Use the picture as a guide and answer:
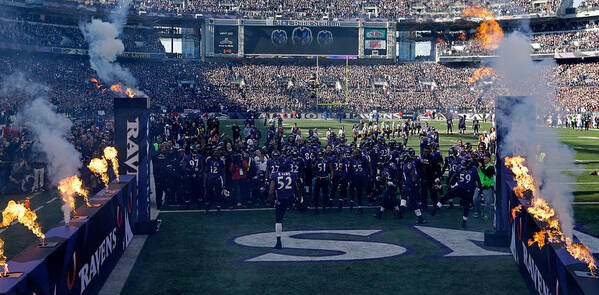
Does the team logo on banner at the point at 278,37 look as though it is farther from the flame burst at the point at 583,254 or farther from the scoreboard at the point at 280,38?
the flame burst at the point at 583,254

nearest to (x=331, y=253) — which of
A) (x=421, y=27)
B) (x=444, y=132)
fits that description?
(x=444, y=132)

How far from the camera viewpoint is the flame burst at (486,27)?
73.3 meters

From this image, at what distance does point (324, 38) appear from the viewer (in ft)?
221

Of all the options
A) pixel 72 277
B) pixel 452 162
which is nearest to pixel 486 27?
pixel 452 162

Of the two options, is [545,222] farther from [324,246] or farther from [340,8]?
[340,8]

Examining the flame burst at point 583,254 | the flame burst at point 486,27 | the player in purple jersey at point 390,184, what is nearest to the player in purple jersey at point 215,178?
the player in purple jersey at point 390,184

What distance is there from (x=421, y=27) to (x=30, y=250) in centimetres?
7655

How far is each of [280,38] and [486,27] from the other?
28.7 m

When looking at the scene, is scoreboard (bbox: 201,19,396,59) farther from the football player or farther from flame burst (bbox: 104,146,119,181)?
flame burst (bbox: 104,146,119,181)

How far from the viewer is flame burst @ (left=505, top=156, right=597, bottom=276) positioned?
6215 mm

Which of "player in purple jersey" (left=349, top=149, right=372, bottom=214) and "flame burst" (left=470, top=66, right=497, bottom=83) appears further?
"flame burst" (left=470, top=66, right=497, bottom=83)

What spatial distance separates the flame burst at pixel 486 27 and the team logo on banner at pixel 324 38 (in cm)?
1936

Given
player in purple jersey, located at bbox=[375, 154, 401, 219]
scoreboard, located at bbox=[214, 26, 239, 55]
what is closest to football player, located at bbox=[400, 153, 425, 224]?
player in purple jersey, located at bbox=[375, 154, 401, 219]

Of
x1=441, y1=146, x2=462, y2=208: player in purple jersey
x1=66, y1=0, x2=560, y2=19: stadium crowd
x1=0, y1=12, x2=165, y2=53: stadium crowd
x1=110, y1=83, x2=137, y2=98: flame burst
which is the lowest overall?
x1=441, y1=146, x2=462, y2=208: player in purple jersey
